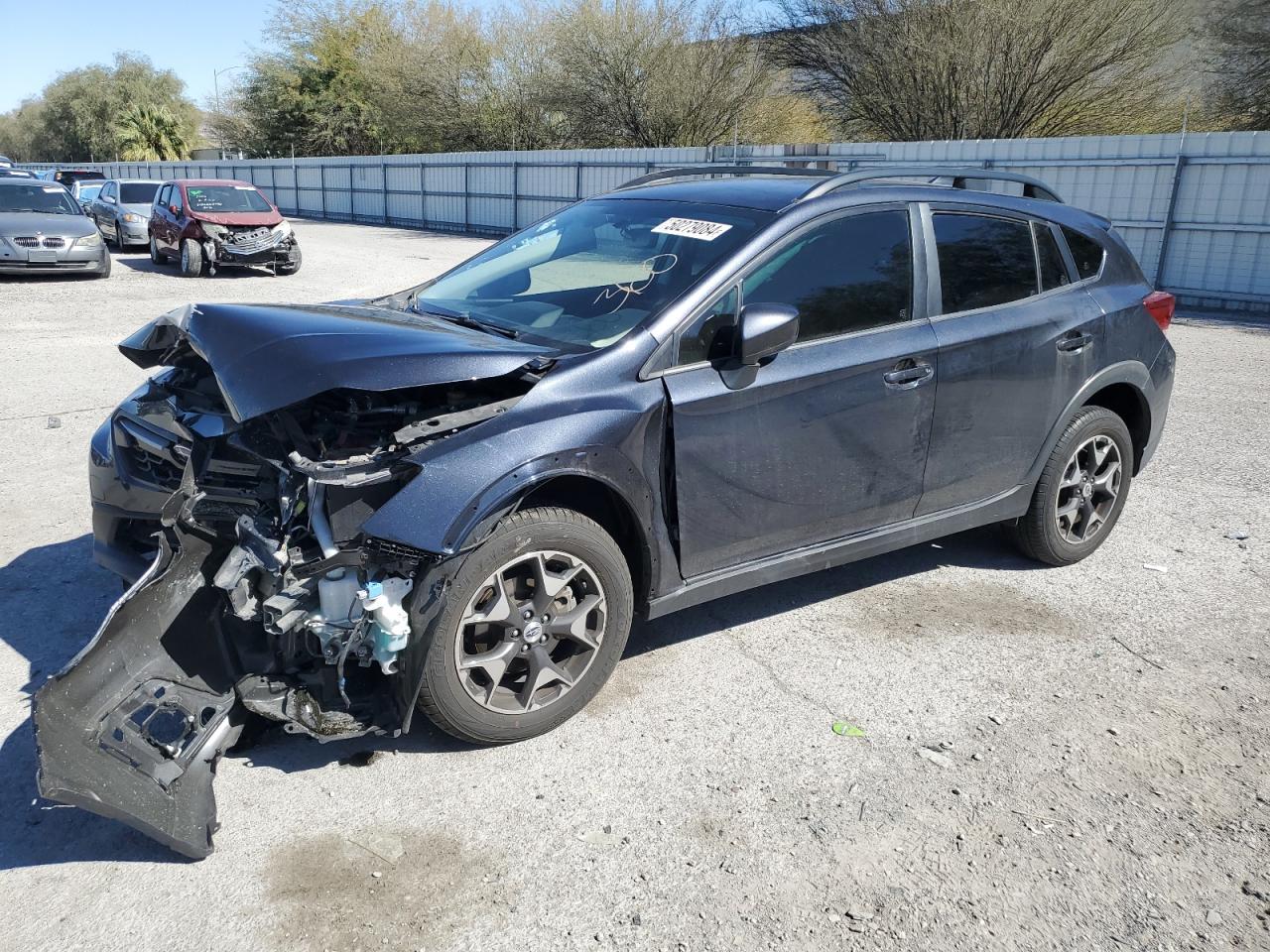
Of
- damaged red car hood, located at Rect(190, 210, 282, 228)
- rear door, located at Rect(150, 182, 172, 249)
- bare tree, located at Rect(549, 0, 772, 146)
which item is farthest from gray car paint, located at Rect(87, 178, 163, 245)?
bare tree, located at Rect(549, 0, 772, 146)

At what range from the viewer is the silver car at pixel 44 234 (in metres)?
15.5

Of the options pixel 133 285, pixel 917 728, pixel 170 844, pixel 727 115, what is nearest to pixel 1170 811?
pixel 917 728

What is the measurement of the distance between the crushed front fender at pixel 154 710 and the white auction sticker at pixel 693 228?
7.04 ft

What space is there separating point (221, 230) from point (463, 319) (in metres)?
14.6

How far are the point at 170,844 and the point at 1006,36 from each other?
82.4 ft

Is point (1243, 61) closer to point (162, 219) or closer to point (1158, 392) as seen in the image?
point (1158, 392)

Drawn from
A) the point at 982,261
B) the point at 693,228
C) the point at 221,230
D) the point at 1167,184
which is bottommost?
the point at 221,230

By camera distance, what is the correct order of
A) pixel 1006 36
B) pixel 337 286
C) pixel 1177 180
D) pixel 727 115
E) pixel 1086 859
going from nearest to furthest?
pixel 1086 859, pixel 1177 180, pixel 337 286, pixel 1006 36, pixel 727 115

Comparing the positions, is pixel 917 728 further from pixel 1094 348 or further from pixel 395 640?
pixel 1094 348

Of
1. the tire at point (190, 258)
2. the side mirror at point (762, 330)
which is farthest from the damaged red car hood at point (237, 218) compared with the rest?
the side mirror at point (762, 330)

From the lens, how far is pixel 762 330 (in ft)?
11.5

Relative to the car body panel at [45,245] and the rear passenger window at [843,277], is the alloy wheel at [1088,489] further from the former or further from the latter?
the car body panel at [45,245]

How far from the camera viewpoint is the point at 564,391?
3.35m

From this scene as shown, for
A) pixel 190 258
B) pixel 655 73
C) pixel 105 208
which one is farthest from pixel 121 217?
pixel 655 73
